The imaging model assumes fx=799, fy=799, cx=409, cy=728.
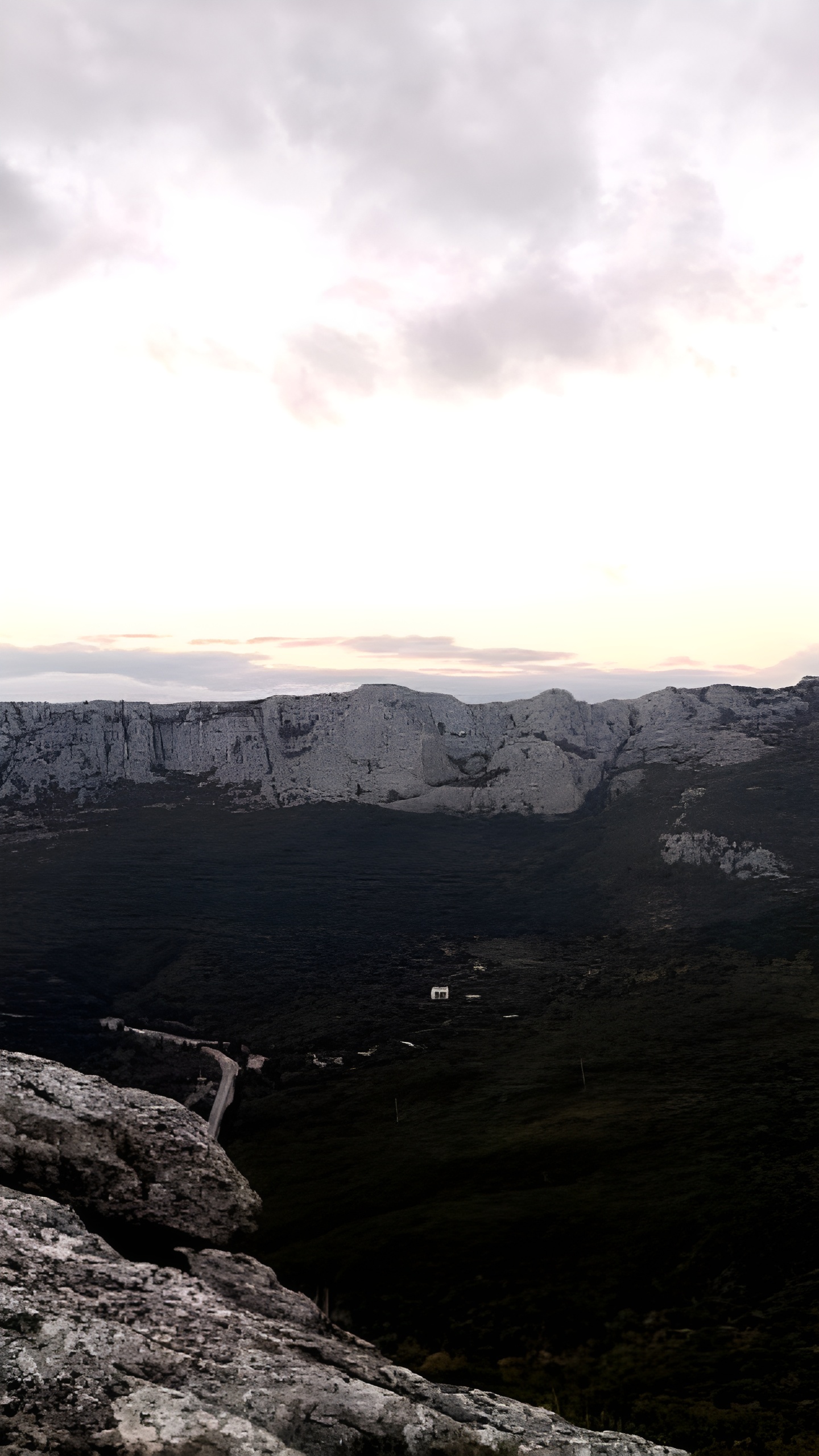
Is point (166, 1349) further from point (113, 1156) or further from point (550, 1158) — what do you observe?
point (550, 1158)

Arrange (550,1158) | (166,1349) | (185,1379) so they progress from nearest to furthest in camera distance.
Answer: (185,1379) < (166,1349) < (550,1158)

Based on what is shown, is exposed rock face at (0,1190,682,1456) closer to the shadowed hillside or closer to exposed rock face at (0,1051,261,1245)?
exposed rock face at (0,1051,261,1245)

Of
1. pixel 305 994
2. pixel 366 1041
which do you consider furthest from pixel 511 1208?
pixel 305 994

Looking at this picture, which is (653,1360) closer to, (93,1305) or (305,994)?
(93,1305)

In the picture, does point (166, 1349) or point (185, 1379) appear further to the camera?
point (166, 1349)

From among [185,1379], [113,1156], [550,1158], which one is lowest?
[550,1158]

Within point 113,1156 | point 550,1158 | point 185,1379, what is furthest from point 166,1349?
point 550,1158

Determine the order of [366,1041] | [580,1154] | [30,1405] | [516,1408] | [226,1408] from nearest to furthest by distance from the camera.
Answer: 1. [30,1405]
2. [226,1408]
3. [516,1408]
4. [580,1154]
5. [366,1041]
